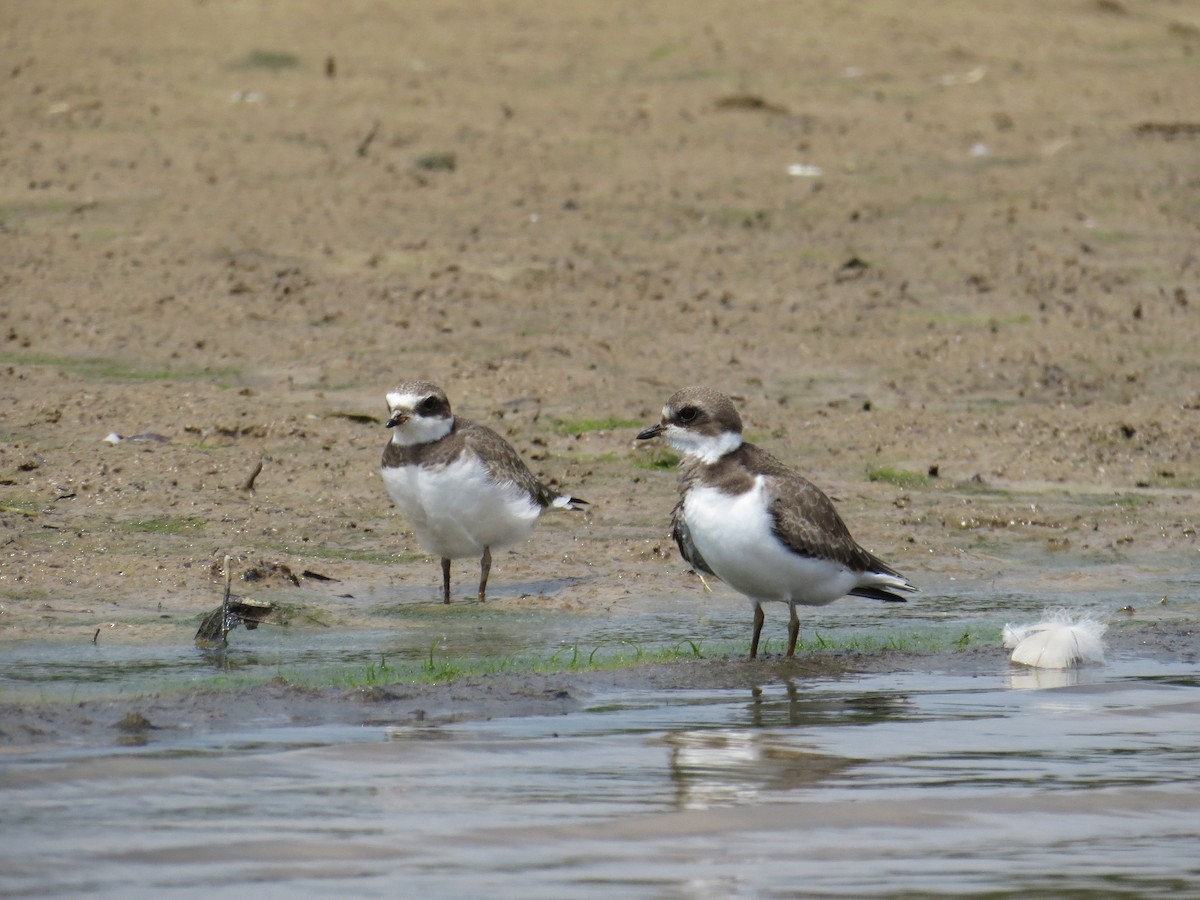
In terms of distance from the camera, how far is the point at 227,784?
631 cm

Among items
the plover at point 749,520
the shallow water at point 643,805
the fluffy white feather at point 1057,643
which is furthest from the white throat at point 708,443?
the fluffy white feather at point 1057,643

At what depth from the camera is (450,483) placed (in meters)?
9.61

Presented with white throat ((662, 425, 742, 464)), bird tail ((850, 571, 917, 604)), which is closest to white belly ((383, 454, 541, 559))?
white throat ((662, 425, 742, 464))

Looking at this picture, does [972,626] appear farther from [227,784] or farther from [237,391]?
[237,391]

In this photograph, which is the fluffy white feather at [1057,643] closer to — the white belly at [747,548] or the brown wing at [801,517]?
the brown wing at [801,517]

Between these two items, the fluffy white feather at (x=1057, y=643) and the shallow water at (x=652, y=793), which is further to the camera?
the fluffy white feather at (x=1057, y=643)

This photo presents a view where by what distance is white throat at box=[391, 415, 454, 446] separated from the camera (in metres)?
9.76

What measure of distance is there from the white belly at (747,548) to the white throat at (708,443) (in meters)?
0.19

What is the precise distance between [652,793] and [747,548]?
1.99m

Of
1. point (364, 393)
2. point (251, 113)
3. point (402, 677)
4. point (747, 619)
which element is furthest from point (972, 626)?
point (251, 113)

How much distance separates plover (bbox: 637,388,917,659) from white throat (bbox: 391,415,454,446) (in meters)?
1.52

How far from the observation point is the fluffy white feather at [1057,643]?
336 inches

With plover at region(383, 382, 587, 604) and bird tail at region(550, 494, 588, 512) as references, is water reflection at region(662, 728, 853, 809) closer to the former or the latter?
plover at region(383, 382, 587, 604)

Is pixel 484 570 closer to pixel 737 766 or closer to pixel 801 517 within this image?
pixel 801 517
